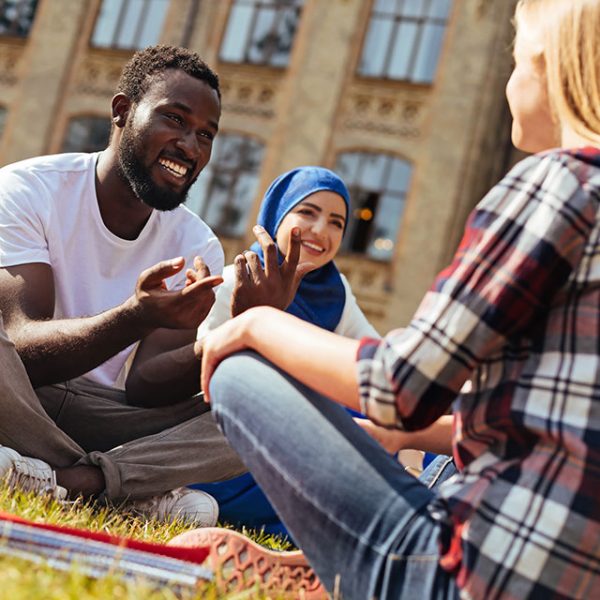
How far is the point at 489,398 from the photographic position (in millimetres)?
1716

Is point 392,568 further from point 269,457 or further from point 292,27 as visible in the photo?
point 292,27

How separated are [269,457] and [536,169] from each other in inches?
30.1

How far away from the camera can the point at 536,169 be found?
1.72 m

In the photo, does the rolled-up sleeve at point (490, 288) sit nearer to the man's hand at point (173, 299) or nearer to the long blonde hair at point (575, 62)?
the long blonde hair at point (575, 62)

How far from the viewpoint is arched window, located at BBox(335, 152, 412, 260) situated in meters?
17.4

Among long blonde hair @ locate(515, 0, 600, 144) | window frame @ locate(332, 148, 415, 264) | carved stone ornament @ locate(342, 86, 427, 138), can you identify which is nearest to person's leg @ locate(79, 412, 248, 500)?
long blonde hair @ locate(515, 0, 600, 144)

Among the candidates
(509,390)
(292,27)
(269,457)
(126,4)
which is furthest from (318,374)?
(126,4)

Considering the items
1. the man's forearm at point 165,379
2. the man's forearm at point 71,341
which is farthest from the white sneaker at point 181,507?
the man's forearm at point 71,341

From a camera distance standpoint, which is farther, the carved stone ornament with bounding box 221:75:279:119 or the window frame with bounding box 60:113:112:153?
the window frame with bounding box 60:113:112:153

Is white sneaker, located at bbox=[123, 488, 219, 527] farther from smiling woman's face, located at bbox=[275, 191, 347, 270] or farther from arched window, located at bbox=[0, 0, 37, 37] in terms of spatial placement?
arched window, located at bbox=[0, 0, 37, 37]

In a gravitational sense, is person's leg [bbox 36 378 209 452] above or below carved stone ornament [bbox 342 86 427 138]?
below

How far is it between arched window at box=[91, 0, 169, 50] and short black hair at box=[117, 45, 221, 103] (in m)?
15.1

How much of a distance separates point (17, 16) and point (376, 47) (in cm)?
778

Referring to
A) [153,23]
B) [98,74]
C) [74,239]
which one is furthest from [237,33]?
[74,239]
